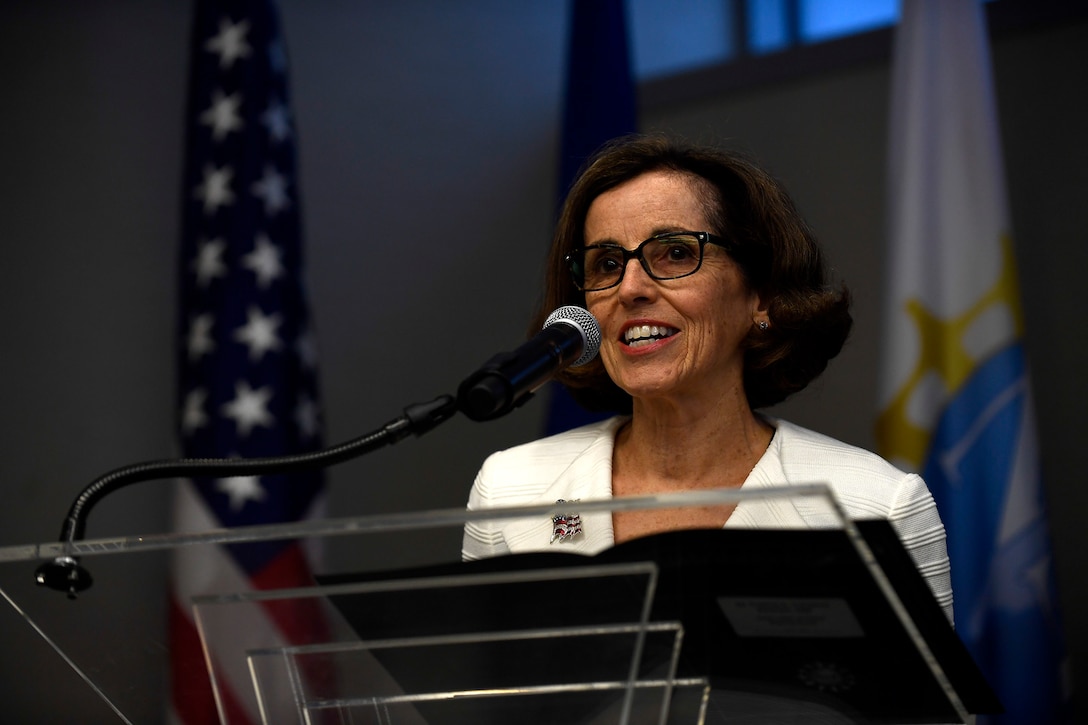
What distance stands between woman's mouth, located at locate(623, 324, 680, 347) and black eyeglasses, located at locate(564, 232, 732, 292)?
74 mm

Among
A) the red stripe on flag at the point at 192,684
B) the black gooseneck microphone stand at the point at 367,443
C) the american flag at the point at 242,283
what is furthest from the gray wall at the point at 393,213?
the red stripe on flag at the point at 192,684

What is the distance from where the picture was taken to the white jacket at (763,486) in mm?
1562

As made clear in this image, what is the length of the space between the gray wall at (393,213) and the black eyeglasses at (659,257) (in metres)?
1.82

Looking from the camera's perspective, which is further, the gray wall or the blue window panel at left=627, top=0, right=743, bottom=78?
the blue window panel at left=627, top=0, right=743, bottom=78

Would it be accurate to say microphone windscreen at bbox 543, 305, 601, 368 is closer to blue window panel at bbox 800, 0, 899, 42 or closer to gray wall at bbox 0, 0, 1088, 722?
gray wall at bbox 0, 0, 1088, 722

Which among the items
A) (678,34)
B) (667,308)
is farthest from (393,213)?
(667,308)

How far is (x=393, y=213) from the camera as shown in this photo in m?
4.23

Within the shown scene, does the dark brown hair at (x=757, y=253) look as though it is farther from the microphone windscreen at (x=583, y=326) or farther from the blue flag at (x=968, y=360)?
the blue flag at (x=968, y=360)

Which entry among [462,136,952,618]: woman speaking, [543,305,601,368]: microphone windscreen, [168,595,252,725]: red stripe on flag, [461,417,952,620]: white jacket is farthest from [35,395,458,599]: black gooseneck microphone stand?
[462,136,952,618]: woman speaking

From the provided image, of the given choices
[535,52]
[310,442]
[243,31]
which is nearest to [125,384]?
[310,442]

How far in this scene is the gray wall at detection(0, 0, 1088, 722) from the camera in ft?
11.1

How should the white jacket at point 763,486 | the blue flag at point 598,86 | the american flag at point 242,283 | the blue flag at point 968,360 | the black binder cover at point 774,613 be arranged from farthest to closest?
the blue flag at point 598,86 → the american flag at point 242,283 → the blue flag at point 968,360 → the white jacket at point 763,486 → the black binder cover at point 774,613

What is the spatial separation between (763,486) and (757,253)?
0.44 meters

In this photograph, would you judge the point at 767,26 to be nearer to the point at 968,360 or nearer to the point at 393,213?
the point at 393,213
